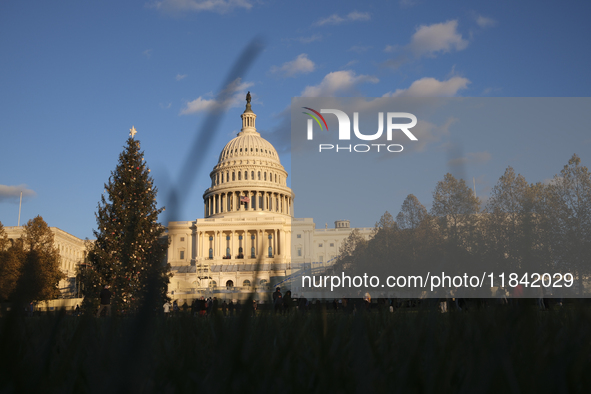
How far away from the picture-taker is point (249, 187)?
102 metres

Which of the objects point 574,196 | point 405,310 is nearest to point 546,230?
point 574,196

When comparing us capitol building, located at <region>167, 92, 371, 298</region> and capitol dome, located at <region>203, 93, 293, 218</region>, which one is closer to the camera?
us capitol building, located at <region>167, 92, 371, 298</region>

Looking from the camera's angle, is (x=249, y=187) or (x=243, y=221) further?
(x=249, y=187)

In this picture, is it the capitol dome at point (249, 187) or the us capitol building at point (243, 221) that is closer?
the us capitol building at point (243, 221)

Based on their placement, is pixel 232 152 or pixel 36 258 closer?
pixel 36 258

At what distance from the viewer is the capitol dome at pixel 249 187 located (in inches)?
4023

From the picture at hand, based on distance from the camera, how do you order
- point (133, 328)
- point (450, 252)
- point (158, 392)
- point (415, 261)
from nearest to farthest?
point (133, 328) < point (158, 392) < point (450, 252) < point (415, 261)

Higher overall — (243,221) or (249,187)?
(249,187)

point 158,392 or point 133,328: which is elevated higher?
point 133,328

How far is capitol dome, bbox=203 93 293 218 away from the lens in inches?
4023

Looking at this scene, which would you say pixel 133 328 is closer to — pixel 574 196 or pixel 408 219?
pixel 574 196

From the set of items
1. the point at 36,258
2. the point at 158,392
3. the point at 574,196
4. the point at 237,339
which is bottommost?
the point at 158,392

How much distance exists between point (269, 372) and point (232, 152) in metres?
109

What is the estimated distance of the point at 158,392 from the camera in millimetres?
851
